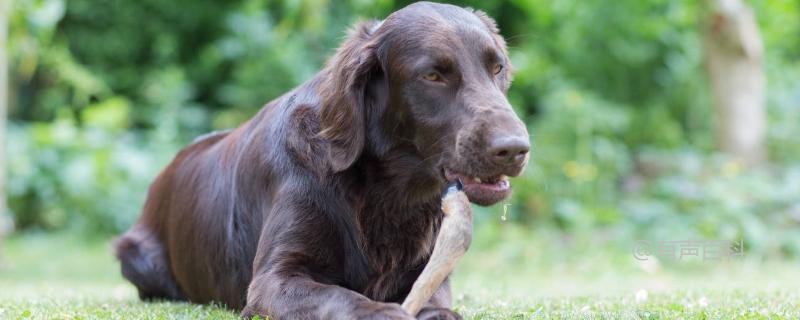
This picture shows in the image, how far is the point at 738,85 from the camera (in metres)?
10.7

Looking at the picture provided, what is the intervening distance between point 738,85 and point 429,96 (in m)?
8.10

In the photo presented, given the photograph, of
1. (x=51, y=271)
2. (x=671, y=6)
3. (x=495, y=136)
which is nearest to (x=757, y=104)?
(x=671, y=6)

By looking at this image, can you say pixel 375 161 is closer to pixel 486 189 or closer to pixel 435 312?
pixel 486 189

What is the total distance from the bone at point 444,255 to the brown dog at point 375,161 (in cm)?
7

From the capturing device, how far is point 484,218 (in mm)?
10195

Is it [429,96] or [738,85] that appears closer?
[429,96]

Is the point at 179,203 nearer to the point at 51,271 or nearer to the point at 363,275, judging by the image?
the point at 363,275

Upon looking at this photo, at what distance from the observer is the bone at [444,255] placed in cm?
317

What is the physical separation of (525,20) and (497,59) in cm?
1161

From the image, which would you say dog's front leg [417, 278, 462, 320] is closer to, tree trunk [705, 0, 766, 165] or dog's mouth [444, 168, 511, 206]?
dog's mouth [444, 168, 511, 206]

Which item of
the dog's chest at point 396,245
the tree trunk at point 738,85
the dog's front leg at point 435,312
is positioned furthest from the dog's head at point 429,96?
the tree trunk at point 738,85

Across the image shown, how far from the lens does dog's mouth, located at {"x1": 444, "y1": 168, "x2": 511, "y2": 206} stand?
3299 mm

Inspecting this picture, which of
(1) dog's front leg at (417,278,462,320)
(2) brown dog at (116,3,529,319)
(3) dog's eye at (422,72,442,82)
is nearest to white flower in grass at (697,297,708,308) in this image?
(2) brown dog at (116,3,529,319)

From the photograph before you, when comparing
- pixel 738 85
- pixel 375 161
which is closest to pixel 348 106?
pixel 375 161
